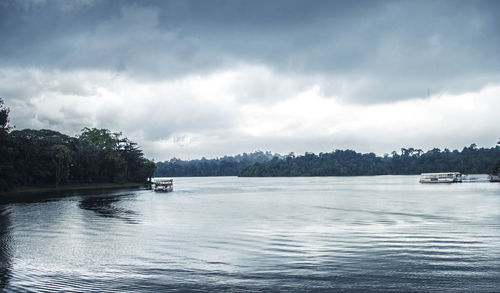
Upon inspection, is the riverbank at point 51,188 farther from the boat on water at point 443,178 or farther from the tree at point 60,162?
the boat on water at point 443,178

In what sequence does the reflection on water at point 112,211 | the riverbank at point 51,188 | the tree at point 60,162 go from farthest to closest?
the tree at point 60,162 → the riverbank at point 51,188 → the reflection on water at point 112,211

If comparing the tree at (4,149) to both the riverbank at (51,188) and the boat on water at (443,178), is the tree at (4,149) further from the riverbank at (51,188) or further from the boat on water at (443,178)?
the boat on water at (443,178)

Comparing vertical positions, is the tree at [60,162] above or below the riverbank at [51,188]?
above

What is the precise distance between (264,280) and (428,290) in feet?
19.0

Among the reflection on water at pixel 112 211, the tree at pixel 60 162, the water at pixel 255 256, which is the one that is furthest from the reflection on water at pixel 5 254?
the tree at pixel 60 162

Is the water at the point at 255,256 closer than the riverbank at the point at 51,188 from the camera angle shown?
Yes

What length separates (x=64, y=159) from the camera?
106 metres

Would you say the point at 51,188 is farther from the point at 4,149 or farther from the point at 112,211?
the point at 112,211

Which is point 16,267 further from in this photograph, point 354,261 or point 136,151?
point 136,151

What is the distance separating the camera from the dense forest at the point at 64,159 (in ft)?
274

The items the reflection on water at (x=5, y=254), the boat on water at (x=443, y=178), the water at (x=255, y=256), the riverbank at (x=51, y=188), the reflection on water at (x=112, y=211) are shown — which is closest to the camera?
the water at (x=255, y=256)

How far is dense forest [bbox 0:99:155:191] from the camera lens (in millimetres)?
83375

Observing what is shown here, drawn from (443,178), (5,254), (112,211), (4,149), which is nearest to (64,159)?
(4,149)

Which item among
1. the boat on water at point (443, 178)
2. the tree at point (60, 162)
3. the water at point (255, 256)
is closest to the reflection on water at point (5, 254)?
the water at point (255, 256)
